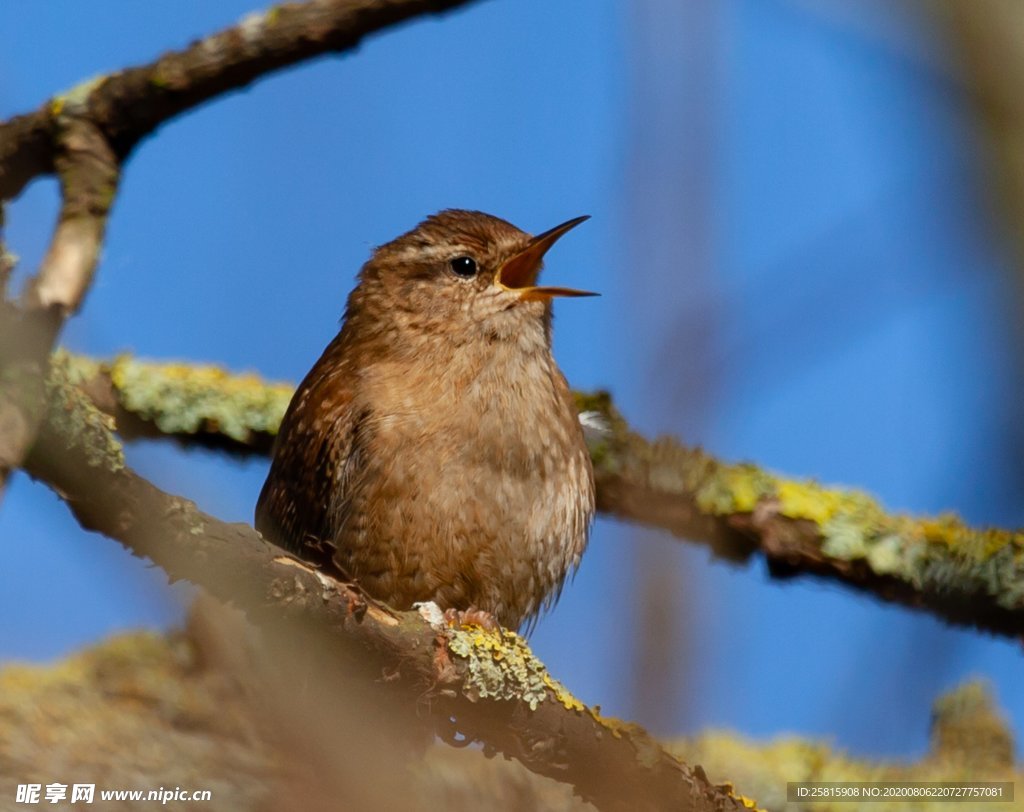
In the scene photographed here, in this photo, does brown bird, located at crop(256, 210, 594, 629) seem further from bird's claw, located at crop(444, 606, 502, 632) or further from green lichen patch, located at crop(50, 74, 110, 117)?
green lichen patch, located at crop(50, 74, 110, 117)

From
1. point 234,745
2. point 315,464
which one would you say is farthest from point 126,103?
point 234,745

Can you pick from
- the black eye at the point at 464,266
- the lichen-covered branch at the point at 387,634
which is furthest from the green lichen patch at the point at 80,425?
the black eye at the point at 464,266

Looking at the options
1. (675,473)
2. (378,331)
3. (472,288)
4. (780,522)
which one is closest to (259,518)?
(378,331)

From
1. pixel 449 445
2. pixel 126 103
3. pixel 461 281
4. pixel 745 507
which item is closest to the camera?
pixel 126 103

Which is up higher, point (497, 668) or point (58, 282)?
point (58, 282)

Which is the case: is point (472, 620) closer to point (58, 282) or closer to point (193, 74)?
point (58, 282)

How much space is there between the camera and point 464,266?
5160 mm

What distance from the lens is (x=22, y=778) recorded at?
2.95m

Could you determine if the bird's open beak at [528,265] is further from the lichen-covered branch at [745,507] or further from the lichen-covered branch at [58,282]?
the lichen-covered branch at [58,282]

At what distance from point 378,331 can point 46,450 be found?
273 cm

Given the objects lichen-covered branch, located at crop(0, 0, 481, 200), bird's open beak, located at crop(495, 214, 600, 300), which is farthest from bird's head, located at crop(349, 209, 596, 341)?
lichen-covered branch, located at crop(0, 0, 481, 200)

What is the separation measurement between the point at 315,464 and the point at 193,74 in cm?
139

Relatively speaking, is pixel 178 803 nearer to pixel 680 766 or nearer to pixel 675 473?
pixel 680 766

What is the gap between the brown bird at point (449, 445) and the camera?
14.1ft
